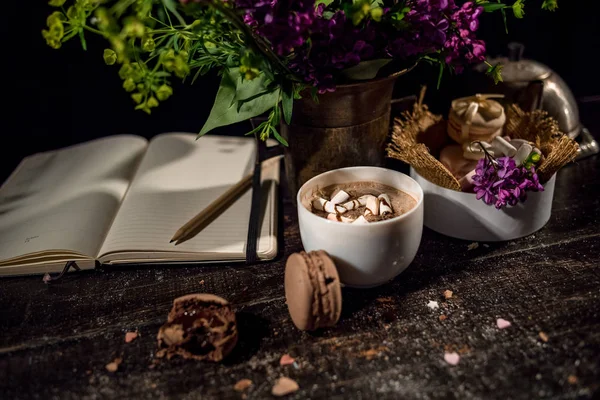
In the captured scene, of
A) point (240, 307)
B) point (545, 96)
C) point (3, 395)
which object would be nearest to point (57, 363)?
point (3, 395)

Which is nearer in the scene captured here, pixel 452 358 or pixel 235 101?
pixel 452 358

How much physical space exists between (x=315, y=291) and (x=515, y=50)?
77 cm

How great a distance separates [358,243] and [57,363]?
19.4 inches

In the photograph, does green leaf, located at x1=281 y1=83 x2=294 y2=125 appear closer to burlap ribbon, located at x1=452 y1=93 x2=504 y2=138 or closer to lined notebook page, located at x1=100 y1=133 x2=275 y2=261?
lined notebook page, located at x1=100 y1=133 x2=275 y2=261

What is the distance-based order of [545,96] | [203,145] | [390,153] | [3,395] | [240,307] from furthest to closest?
[203,145] < [545,96] < [390,153] < [240,307] < [3,395]

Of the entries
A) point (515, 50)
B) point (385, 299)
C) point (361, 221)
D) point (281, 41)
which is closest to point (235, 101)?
point (281, 41)

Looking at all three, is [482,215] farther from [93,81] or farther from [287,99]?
[93,81]

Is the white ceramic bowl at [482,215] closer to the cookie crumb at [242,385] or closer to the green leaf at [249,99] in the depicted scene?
the green leaf at [249,99]

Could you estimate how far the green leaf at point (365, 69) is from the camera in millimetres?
939

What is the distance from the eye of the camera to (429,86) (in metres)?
1.38

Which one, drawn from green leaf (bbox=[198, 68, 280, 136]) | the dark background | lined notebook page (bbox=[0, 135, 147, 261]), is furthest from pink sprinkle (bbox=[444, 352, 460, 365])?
the dark background

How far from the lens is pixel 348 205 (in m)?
0.97

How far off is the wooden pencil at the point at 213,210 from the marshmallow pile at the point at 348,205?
279 mm

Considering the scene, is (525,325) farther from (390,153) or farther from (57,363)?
(57,363)
